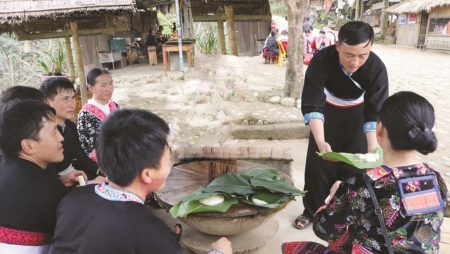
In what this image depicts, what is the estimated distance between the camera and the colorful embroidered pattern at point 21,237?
4.71ft

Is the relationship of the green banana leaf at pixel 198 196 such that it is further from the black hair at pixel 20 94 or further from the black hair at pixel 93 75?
the black hair at pixel 93 75

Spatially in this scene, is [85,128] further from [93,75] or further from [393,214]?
[393,214]

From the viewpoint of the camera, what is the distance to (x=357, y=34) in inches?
78.7

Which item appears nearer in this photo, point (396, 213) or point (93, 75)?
point (396, 213)

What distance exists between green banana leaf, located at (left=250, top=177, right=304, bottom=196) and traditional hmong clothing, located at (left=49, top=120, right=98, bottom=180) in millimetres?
1370

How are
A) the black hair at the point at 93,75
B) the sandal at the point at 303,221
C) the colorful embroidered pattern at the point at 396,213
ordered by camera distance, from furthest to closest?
the black hair at the point at 93,75 < the sandal at the point at 303,221 < the colorful embroidered pattern at the point at 396,213

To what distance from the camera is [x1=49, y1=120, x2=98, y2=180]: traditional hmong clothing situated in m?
2.44

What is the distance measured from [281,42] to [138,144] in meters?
11.3

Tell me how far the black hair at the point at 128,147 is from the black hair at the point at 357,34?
137 cm

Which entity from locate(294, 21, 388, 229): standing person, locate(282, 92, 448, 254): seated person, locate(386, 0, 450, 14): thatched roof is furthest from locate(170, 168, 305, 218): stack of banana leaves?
locate(386, 0, 450, 14): thatched roof

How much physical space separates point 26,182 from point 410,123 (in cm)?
159

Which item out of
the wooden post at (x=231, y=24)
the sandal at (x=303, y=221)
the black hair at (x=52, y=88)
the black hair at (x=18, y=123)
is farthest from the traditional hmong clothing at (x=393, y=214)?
the wooden post at (x=231, y=24)

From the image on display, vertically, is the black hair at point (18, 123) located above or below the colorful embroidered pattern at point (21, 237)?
above

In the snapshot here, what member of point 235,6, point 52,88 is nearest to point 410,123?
point 52,88
